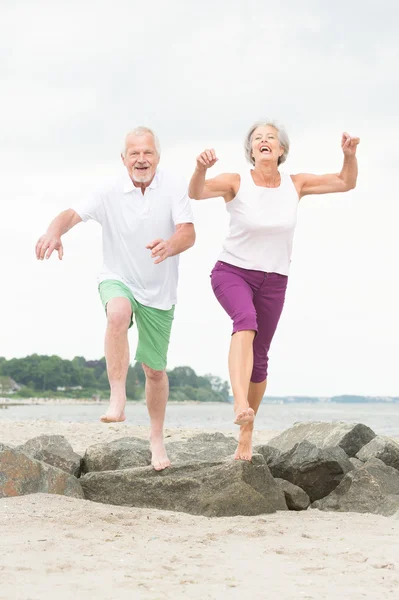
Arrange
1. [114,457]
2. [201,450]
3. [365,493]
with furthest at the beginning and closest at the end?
[201,450]
[114,457]
[365,493]

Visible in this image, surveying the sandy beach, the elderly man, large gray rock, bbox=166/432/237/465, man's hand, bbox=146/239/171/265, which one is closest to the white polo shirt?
the elderly man

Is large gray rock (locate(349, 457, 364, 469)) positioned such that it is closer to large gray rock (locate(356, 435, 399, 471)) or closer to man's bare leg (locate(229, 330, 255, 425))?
large gray rock (locate(356, 435, 399, 471))

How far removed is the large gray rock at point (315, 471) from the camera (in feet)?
26.8

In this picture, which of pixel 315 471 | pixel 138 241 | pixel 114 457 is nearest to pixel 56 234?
pixel 138 241

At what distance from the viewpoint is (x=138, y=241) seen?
6789 millimetres

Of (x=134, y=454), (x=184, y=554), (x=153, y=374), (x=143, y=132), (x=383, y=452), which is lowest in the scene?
(x=184, y=554)

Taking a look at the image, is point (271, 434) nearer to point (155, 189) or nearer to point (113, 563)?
point (155, 189)

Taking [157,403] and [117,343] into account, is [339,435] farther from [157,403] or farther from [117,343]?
[117,343]

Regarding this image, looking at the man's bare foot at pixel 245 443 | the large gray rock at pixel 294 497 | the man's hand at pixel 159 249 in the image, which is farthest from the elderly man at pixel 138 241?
the large gray rock at pixel 294 497

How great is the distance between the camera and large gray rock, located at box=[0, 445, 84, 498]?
7.15 meters

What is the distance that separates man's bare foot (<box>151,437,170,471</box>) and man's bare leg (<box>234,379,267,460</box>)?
652 mm

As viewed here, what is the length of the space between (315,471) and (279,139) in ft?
10.3

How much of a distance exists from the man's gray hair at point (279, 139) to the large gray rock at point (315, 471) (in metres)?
2.82

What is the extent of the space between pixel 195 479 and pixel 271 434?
381 inches
